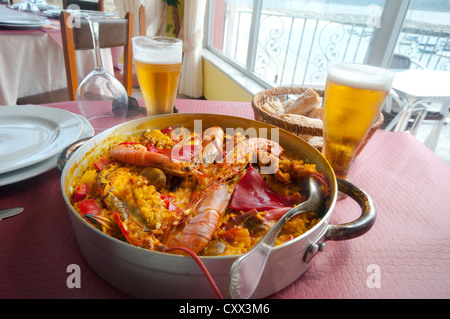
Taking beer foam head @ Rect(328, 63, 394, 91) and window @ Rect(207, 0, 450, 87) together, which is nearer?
beer foam head @ Rect(328, 63, 394, 91)

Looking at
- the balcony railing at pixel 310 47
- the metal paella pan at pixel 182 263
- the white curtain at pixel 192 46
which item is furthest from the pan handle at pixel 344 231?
the white curtain at pixel 192 46

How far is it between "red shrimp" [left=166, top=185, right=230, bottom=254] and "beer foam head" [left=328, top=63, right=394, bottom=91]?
0.38 metres

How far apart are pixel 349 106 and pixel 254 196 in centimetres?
33

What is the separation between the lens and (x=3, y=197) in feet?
2.10

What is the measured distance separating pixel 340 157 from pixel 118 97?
784mm

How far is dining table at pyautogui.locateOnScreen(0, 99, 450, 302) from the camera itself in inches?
18.7

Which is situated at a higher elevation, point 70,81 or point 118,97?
point 118,97

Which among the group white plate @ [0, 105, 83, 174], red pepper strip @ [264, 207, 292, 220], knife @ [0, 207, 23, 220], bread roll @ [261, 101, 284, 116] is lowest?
A: knife @ [0, 207, 23, 220]

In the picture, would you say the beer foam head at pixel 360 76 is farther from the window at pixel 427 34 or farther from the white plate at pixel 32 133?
the window at pixel 427 34

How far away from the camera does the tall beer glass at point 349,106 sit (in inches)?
26.6

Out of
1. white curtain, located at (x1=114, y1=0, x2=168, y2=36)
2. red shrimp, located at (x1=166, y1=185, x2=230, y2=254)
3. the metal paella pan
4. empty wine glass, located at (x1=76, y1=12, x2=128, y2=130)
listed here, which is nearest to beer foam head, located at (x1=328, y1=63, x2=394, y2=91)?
the metal paella pan

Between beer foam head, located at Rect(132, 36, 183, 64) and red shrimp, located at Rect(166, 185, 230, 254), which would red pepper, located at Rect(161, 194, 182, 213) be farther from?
beer foam head, located at Rect(132, 36, 183, 64)
